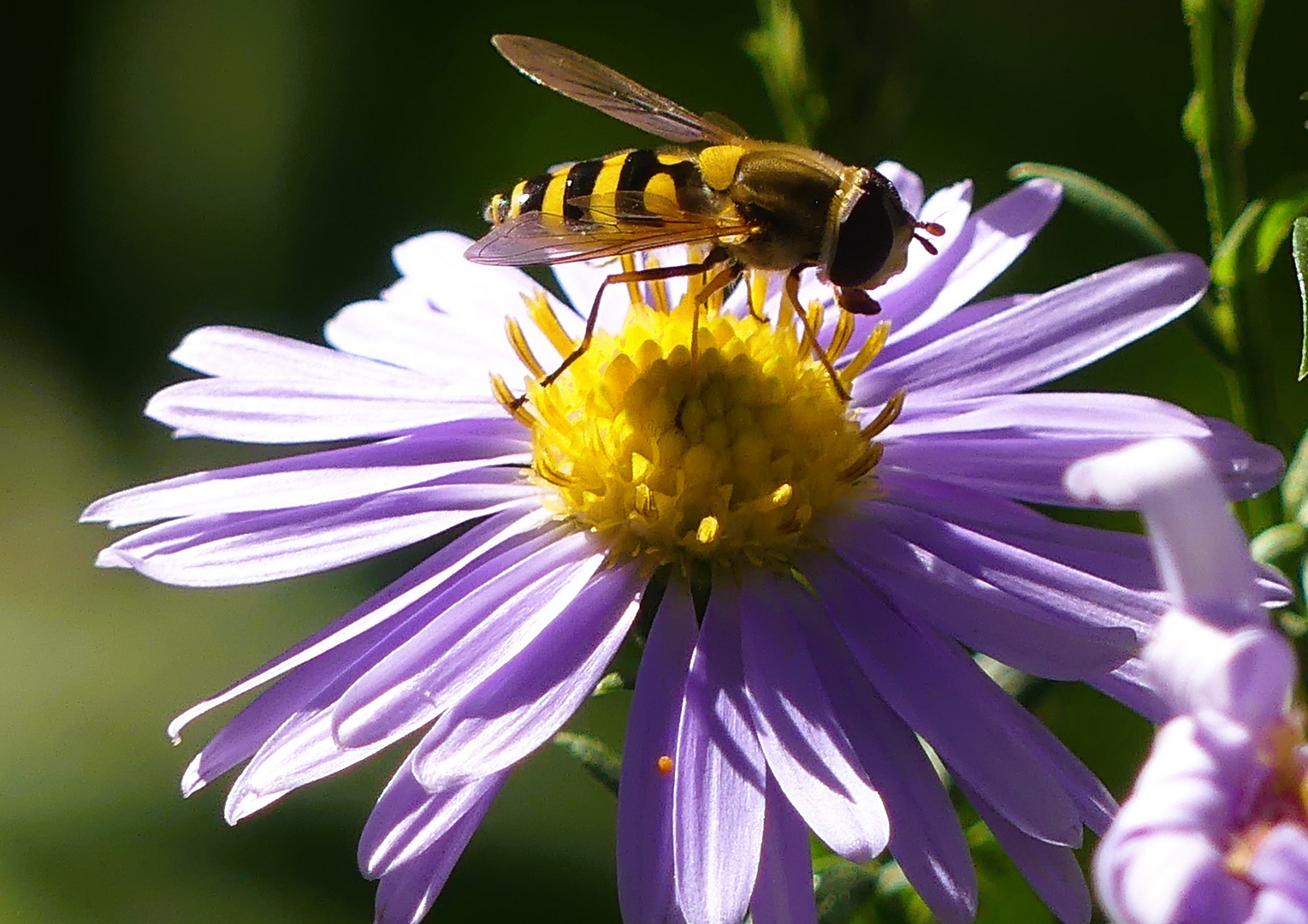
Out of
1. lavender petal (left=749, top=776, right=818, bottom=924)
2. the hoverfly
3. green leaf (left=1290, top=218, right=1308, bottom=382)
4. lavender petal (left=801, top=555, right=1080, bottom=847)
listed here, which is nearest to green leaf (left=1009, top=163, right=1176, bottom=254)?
the hoverfly

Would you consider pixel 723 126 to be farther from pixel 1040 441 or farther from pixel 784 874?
pixel 784 874

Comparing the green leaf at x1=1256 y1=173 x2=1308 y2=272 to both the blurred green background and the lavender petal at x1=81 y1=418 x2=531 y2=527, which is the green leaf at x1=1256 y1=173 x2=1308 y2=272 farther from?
the blurred green background

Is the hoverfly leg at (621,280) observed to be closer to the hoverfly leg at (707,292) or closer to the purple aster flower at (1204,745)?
the hoverfly leg at (707,292)

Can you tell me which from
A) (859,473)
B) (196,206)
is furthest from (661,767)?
(196,206)

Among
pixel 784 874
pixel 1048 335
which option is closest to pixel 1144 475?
pixel 784 874

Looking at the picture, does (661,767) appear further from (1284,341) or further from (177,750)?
(1284,341)
